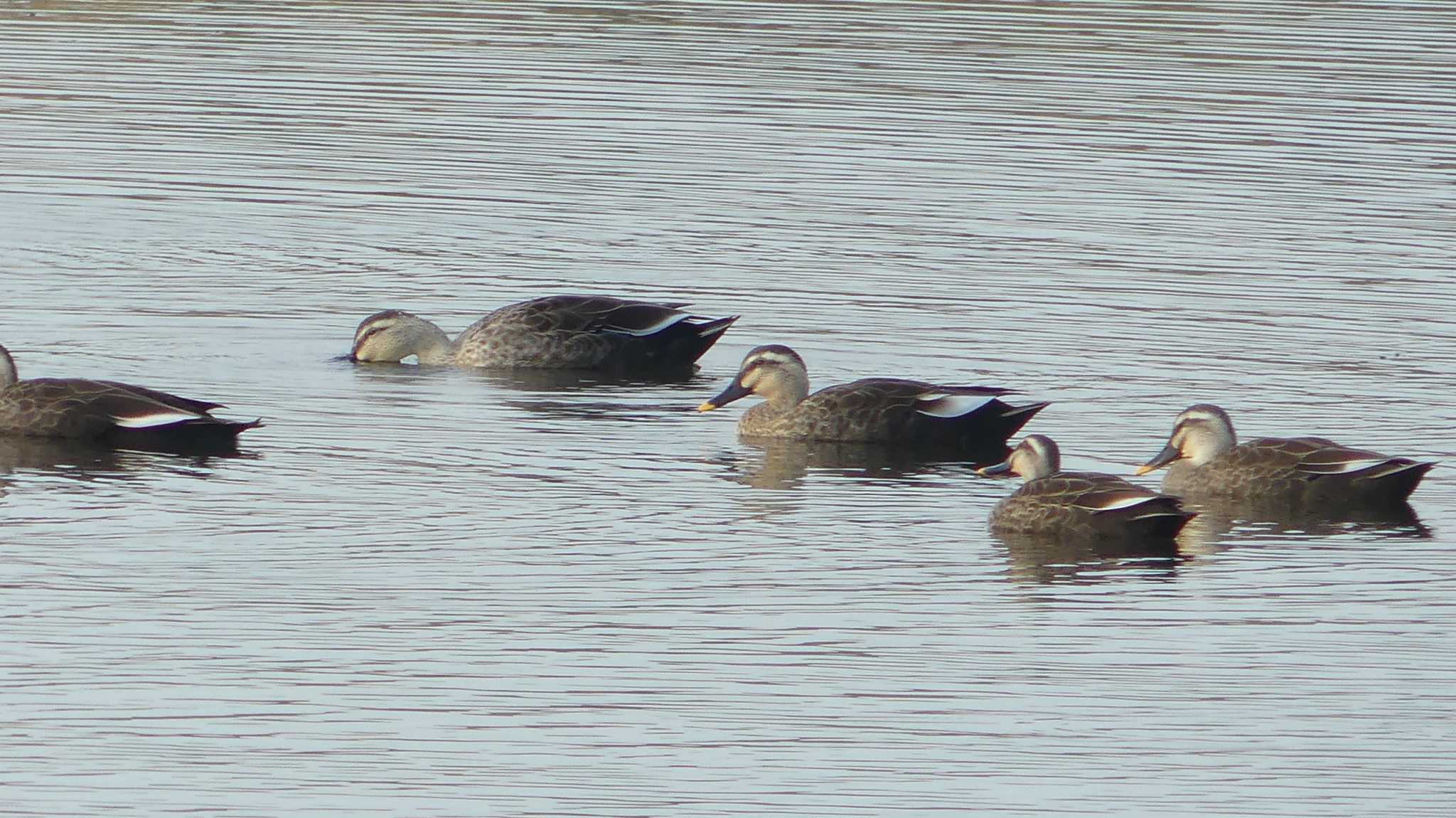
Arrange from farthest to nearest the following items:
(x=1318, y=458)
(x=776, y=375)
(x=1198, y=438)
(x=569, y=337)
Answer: (x=569, y=337) → (x=776, y=375) → (x=1198, y=438) → (x=1318, y=458)

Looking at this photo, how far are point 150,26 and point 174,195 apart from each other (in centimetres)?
1308

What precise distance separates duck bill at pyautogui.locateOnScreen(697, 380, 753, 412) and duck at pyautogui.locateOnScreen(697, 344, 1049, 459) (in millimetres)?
302

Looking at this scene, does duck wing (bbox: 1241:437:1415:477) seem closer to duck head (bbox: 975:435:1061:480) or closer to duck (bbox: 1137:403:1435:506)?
duck (bbox: 1137:403:1435:506)

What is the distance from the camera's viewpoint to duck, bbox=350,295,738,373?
17984 millimetres

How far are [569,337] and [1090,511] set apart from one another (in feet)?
18.6

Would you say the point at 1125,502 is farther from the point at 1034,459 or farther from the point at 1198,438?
the point at 1198,438

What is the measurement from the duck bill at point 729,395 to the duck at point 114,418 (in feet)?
9.29

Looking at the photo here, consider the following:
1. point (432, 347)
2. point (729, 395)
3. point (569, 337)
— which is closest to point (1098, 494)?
point (729, 395)

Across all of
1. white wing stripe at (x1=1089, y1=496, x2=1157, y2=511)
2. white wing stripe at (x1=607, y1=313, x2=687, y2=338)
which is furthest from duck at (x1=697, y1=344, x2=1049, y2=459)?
white wing stripe at (x1=1089, y1=496, x2=1157, y2=511)

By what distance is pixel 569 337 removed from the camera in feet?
59.6

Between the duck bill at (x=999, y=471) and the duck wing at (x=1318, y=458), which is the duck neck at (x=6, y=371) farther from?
the duck wing at (x=1318, y=458)

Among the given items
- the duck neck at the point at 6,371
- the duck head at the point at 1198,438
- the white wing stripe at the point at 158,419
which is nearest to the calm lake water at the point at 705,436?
the white wing stripe at the point at 158,419

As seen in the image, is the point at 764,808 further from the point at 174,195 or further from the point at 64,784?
the point at 174,195

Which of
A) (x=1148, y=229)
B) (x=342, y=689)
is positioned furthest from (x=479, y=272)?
(x=342, y=689)
